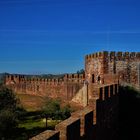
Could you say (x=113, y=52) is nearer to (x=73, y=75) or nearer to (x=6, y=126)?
(x=6, y=126)

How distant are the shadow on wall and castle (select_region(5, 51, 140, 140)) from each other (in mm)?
1198

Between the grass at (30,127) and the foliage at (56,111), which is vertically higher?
the foliage at (56,111)

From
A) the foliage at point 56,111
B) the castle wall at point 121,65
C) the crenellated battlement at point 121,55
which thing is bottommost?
the foliage at point 56,111

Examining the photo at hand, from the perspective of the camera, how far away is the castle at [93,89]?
9203mm

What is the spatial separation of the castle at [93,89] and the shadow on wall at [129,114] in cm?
120

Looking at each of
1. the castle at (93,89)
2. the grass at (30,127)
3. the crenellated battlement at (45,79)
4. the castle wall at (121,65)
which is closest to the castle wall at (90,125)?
the castle at (93,89)

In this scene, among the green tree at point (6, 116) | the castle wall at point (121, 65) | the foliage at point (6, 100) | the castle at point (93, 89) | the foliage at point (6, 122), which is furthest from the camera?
the foliage at point (6, 100)

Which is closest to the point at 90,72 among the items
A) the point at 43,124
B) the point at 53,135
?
the point at 43,124

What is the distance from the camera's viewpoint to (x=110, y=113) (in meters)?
16.8

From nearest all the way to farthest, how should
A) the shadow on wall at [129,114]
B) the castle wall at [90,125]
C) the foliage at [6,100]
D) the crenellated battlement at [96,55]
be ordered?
the castle wall at [90,125]
the shadow on wall at [129,114]
the crenellated battlement at [96,55]
the foliage at [6,100]

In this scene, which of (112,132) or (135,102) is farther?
(135,102)

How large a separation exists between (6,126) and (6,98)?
5352mm

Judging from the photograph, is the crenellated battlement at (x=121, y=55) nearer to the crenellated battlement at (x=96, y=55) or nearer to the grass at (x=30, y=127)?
the crenellated battlement at (x=96, y=55)

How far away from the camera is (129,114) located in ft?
68.0
